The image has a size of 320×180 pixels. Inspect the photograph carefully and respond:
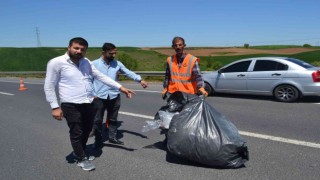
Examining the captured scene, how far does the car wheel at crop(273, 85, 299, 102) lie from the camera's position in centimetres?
980

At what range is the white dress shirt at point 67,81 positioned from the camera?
425 centimetres

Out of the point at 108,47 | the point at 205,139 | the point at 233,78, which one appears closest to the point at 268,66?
the point at 233,78

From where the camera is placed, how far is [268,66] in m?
10.5

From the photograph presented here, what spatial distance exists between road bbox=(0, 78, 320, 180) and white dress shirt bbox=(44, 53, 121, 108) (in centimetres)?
100

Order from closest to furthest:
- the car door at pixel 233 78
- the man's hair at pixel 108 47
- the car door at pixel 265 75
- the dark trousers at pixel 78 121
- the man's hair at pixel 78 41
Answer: the man's hair at pixel 78 41, the dark trousers at pixel 78 121, the man's hair at pixel 108 47, the car door at pixel 265 75, the car door at pixel 233 78

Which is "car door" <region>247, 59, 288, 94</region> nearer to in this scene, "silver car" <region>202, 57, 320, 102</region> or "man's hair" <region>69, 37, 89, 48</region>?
"silver car" <region>202, 57, 320, 102</region>

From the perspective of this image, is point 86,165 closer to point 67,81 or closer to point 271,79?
point 67,81

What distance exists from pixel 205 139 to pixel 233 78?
280 inches

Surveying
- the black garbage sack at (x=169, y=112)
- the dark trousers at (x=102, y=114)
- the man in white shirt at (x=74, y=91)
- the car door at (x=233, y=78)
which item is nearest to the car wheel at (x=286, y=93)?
the car door at (x=233, y=78)

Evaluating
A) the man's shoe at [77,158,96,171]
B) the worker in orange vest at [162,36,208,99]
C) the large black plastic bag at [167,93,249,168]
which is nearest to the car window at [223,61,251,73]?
the worker in orange vest at [162,36,208,99]

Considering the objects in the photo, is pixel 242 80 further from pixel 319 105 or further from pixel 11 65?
pixel 11 65

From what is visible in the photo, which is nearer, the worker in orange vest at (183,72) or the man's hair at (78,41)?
the man's hair at (78,41)

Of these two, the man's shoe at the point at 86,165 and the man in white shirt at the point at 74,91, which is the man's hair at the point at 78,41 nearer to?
the man in white shirt at the point at 74,91

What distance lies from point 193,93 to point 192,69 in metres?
0.38
